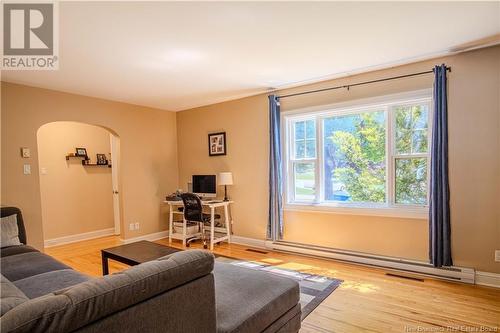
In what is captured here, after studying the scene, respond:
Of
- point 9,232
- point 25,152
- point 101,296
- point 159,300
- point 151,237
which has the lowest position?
point 151,237

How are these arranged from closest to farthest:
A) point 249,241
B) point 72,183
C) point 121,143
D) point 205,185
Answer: point 249,241 → point 121,143 → point 205,185 → point 72,183

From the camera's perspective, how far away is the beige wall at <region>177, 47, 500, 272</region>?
281 cm

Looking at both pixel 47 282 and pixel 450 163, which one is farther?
pixel 450 163

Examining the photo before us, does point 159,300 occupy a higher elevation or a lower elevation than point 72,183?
lower

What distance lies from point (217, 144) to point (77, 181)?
2.68m

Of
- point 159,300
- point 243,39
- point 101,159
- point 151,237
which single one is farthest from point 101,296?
point 101,159

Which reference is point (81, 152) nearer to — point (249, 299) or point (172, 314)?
point (249, 299)

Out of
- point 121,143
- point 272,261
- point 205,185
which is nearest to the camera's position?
point 272,261

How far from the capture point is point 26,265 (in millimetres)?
2309

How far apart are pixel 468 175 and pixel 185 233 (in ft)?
12.9

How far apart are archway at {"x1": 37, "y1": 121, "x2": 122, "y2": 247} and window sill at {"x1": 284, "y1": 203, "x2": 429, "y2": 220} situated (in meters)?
3.21

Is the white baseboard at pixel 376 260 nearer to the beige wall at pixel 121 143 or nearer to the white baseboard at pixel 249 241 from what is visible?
the white baseboard at pixel 249 241

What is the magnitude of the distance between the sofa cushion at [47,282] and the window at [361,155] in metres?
2.91

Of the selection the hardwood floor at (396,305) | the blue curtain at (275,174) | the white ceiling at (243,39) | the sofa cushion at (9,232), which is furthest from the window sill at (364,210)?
the sofa cushion at (9,232)
